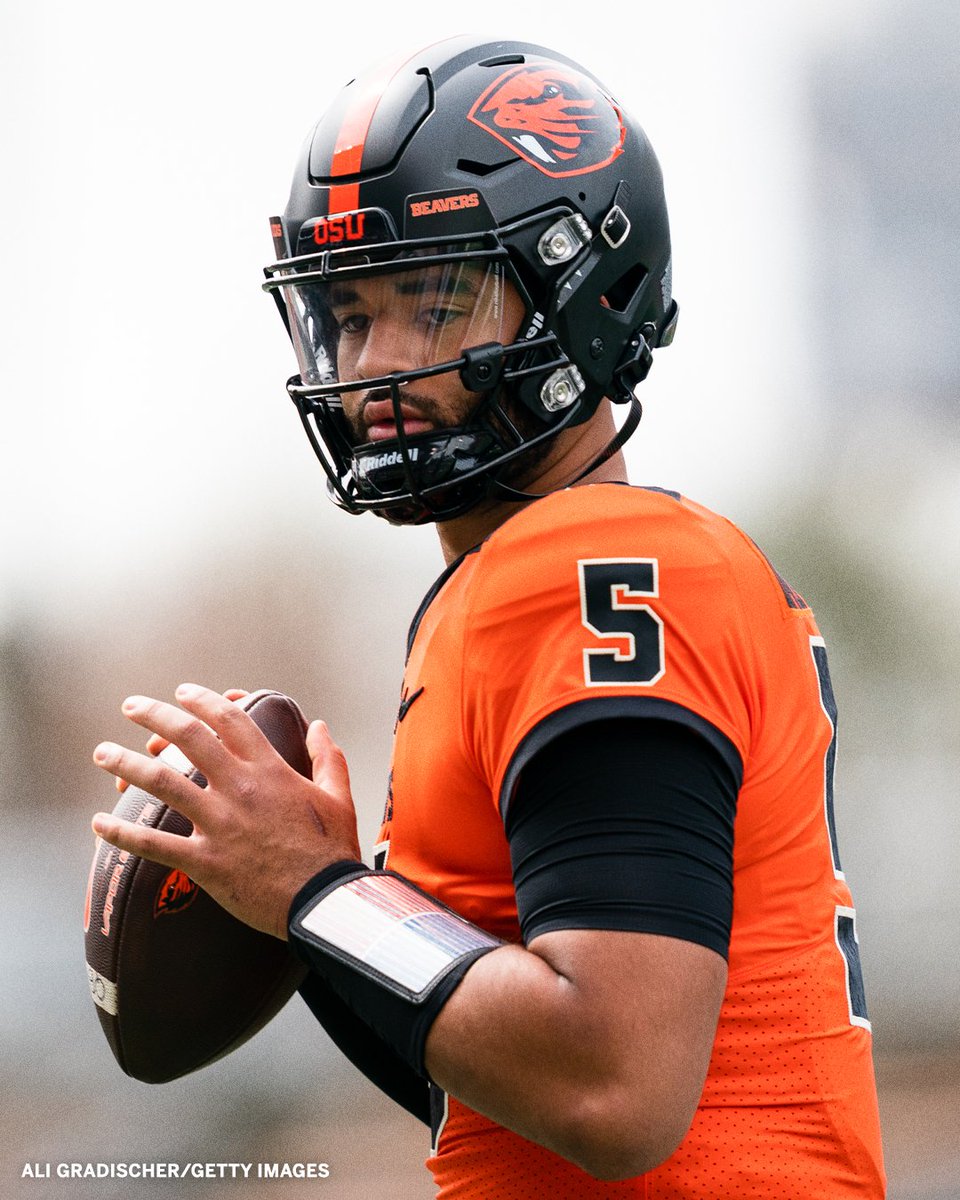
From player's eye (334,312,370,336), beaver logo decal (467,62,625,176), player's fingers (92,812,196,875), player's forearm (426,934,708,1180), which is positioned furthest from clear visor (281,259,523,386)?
player's forearm (426,934,708,1180)

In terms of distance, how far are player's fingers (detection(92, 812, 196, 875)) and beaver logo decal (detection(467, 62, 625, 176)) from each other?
30.3 inches

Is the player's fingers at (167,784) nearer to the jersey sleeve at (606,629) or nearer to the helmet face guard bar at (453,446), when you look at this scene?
the jersey sleeve at (606,629)

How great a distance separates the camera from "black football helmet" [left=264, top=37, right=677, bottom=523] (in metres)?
1.31

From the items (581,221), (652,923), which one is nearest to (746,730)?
(652,923)

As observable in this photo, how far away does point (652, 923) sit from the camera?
0.92 metres

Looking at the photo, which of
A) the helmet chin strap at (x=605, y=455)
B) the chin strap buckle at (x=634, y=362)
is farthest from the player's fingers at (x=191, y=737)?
the chin strap buckle at (x=634, y=362)

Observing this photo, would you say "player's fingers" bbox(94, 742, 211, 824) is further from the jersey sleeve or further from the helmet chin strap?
the helmet chin strap

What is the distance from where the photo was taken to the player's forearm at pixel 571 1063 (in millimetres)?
912

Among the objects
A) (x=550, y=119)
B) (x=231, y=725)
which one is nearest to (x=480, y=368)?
(x=550, y=119)

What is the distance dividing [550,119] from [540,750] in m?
0.75

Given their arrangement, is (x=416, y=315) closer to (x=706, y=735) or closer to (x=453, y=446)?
(x=453, y=446)

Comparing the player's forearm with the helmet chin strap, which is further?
the helmet chin strap

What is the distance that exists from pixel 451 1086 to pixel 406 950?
108 millimetres

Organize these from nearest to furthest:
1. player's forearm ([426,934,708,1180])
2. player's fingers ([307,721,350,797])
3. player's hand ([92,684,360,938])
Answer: player's forearm ([426,934,708,1180]) < player's hand ([92,684,360,938]) < player's fingers ([307,721,350,797])
